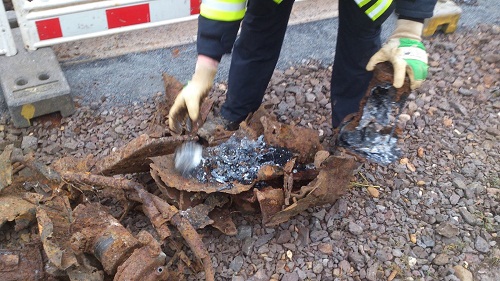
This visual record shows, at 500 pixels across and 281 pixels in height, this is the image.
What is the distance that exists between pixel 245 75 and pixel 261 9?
48 cm

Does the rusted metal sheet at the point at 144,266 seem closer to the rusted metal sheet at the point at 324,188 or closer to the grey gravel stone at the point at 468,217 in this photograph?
the rusted metal sheet at the point at 324,188

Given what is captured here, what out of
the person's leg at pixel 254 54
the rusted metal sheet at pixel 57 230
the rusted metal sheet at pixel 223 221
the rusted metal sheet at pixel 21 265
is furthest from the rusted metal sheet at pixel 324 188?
the rusted metal sheet at pixel 21 265

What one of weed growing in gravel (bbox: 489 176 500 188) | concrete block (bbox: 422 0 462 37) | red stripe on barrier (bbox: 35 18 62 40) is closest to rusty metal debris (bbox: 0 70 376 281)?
weed growing in gravel (bbox: 489 176 500 188)

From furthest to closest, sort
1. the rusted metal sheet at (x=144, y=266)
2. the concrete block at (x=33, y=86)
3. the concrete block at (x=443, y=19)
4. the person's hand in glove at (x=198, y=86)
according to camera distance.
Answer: the concrete block at (x=443, y=19) → the concrete block at (x=33, y=86) → the person's hand in glove at (x=198, y=86) → the rusted metal sheet at (x=144, y=266)

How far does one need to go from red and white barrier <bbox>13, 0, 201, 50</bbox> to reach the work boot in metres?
1.10

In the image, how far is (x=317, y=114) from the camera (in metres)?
3.46

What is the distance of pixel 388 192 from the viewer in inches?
115

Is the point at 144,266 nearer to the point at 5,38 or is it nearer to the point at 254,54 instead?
the point at 254,54

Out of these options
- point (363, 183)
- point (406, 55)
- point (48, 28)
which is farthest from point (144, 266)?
point (48, 28)

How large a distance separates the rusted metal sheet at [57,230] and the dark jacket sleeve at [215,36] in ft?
3.30

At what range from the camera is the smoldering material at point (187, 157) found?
2.66 m

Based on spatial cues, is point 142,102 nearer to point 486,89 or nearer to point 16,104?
point 16,104

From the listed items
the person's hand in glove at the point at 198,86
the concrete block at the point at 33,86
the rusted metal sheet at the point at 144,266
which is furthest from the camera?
the concrete block at the point at 33,86

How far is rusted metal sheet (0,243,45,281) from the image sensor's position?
2189 millimetres
